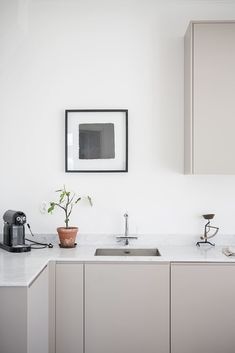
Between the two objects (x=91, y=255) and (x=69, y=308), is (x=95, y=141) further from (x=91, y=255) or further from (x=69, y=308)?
(x=69, y=308)

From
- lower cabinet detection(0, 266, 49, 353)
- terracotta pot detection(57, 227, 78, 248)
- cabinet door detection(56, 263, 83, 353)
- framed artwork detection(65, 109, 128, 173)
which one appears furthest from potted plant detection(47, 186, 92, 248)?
lower cabinet detection(0, 266, 49, 353)

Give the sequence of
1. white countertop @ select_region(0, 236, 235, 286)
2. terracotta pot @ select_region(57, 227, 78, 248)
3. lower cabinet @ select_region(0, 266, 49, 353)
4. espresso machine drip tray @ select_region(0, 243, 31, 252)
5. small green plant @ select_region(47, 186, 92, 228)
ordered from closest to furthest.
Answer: lower cabinet @ select_region(0, 266, 49, 353) < white countertop @ select_region(0, 236, 235, 286) < espresso machine drip tray @ select_region(0, 243, 31, 252) < terracotta pot @ select_region(57, 227, 78, 248) < small green plant @ select_region(47, 186, 92, 228)

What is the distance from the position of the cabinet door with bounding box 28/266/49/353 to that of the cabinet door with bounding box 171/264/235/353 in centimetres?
83

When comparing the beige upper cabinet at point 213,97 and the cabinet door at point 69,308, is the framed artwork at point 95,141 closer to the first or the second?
the beige upper cabinet at point 213,97

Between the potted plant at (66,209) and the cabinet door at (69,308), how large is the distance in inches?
14.7

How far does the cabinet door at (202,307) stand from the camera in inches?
96.8

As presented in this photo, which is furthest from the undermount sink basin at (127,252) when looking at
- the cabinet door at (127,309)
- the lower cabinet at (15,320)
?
the lower cabinet at (15,320)

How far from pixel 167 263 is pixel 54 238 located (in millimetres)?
1014

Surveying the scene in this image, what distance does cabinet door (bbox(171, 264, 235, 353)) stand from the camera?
2.46m

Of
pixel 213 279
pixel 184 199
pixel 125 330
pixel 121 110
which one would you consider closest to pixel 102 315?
pixel 125 330

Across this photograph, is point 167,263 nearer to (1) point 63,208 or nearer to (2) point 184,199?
(2) point 184,199

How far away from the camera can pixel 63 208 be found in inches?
116

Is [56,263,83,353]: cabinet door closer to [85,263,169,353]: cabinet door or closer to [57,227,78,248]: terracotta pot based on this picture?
[85,263,169,353]: cabinet door

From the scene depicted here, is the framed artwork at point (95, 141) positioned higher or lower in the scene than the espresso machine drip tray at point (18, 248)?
higher
